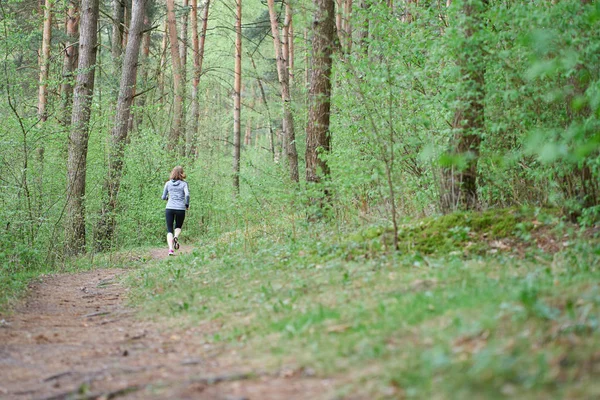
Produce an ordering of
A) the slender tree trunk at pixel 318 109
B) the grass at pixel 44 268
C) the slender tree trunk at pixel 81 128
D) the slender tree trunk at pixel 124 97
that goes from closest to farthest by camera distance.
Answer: the grass at pixel 44 268
the slender tree trunk at pixel 318 109
the slender tree trunk at pixel 81 128
the slender tree trunk at pixel 124 97

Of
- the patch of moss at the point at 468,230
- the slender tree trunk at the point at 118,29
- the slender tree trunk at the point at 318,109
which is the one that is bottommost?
the patch of moss at the point at 468,230

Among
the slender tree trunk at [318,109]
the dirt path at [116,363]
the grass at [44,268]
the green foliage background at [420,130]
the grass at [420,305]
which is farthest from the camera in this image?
the slender tree trunk at [318,109]

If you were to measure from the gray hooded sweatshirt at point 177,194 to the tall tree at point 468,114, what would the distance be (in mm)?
6872

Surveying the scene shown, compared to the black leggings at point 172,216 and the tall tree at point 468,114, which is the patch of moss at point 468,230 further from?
the black leggings at point 172,216

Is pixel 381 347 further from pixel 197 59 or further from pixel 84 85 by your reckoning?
pixel 197 59

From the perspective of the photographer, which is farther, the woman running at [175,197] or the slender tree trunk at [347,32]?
the woman running at [175,197]

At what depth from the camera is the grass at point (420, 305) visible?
2939 millimetres

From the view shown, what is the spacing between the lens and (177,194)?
42.6 feet

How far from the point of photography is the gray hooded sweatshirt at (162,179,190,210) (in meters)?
13.0

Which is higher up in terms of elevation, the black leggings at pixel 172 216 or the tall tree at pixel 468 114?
the tall tree at pixel 468 114

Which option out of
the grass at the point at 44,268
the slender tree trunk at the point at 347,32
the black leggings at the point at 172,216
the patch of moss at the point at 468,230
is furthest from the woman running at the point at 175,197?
the patch of moss at the point at 468,230

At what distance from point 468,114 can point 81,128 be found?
9.79 m

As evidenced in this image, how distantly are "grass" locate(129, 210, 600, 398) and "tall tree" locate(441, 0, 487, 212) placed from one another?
0.61 meters

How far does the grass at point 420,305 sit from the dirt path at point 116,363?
25 centimetres
